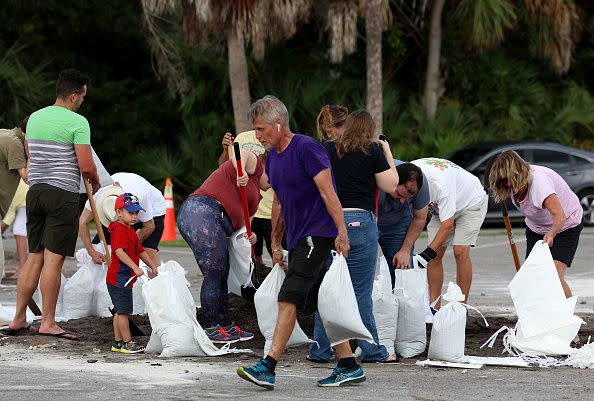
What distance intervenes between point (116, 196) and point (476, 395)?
127 inches

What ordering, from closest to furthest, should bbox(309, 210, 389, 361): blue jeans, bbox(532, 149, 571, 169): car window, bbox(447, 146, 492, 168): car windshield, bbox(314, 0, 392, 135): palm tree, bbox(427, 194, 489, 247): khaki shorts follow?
bbox(309, 210, 389, 361): blue jeans < bbox(427, 194, 489, 247): khaki shorts < bbox(447, 146, 492, 168): car windshield < bbox(532, 149, 571, 169): car window < bbox(314, 0, 392, 135): palm tree

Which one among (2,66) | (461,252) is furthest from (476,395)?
(2,66)

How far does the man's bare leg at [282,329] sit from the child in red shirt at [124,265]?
159cm

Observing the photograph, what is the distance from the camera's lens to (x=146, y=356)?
8742 millimetres

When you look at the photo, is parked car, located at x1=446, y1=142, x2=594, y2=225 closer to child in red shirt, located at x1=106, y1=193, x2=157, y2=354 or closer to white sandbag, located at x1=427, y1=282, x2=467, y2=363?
child in red shirt, located at x1=106, y1=193, x2=157, y2=354

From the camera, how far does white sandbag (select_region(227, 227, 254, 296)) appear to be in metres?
9.37

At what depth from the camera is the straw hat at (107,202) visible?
9.30 metres

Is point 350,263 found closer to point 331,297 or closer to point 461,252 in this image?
point 331,297

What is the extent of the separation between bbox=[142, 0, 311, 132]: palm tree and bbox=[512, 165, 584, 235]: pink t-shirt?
39.1 ft

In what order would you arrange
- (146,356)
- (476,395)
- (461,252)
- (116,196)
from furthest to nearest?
1. (461,252)
2. (116,196)
3. (146,356)
4. (476,395)

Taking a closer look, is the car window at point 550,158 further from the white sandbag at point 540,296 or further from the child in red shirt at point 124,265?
the child in red shirt at point 124,265

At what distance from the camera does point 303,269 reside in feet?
25.2

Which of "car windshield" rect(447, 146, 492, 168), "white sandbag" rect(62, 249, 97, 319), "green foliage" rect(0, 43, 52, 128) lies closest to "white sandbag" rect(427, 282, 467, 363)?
"white sandbag" rect(62, 249, 97, 319)

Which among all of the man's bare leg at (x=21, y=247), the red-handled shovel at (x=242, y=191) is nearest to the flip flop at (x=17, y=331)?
the red-handled shovel at (x=242, y=191)
